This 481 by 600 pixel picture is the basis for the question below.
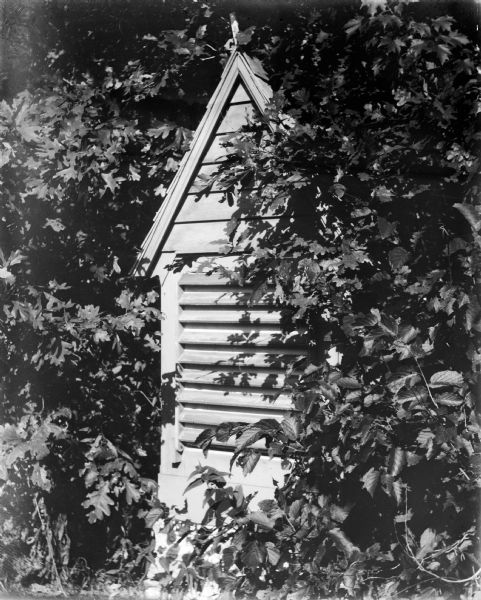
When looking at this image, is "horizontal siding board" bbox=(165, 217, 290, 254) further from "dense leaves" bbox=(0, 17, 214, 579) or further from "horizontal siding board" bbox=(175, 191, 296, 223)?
Result: "dense leaves" bbox=(0, 17, 214, 579)

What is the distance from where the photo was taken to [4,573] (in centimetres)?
497

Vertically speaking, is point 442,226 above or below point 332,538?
above

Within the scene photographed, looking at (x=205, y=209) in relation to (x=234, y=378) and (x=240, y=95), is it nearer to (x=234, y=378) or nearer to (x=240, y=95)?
(x=240, y=95)

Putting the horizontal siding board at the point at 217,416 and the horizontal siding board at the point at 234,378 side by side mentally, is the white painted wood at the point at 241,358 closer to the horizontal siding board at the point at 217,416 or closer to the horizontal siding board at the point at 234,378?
the horizontal siding board at the point at 234,378

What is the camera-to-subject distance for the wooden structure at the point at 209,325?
12.9ft

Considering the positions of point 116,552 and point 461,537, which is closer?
point 461,537

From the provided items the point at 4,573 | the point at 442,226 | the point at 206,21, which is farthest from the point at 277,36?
the point at 4,573

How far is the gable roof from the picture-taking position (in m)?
3.79

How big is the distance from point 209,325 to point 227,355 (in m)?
0.23

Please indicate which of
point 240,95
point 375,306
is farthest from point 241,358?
point 240,95

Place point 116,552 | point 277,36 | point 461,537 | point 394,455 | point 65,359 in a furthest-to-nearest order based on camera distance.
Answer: point 116,552 → point 65,359 → point 277,36 → point 461,537 → point 394,455

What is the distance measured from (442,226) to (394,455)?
116cm

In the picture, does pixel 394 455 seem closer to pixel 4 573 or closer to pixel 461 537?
pixel 461 537

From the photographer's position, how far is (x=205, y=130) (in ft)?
13.2
